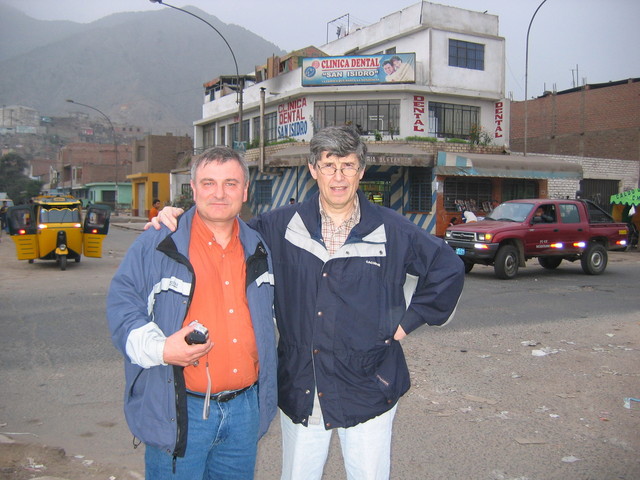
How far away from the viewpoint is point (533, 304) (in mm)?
10102

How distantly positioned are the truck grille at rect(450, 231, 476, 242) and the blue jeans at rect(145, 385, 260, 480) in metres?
11.2

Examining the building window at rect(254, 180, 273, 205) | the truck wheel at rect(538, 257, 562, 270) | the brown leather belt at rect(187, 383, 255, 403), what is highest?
the building window at rect(254, 180, 273, 205)

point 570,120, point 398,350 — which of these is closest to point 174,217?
point 398,350

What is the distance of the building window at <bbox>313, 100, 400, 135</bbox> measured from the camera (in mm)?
27438

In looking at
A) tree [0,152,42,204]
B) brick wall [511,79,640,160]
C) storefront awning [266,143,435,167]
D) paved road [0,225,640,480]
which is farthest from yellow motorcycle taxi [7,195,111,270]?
tree [0,152,42,204]

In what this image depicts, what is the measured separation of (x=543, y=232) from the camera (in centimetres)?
1366

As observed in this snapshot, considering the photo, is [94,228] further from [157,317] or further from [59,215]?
[157,317]

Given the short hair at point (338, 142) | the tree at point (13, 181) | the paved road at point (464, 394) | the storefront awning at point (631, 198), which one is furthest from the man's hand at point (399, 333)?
the tree at point (13, 181)

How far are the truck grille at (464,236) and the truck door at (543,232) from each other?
1.32 meters

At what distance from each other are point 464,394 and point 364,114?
23.6 m

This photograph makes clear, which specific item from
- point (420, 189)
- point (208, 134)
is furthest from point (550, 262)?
point (208, 134)

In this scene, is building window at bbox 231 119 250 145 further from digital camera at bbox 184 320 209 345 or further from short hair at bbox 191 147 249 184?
digital camera at bbox 184 320 209 345

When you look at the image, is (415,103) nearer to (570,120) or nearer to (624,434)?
(570,120)

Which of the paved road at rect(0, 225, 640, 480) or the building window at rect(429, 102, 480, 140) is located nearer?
the paved road at rect(0, 225, 640, 480)
